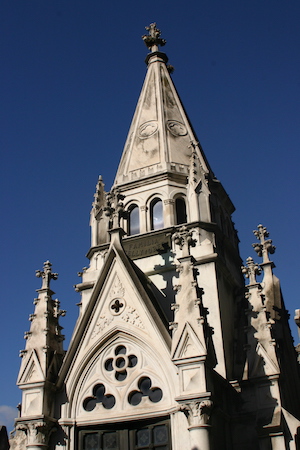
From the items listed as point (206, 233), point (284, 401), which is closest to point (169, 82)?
point (206, 233)

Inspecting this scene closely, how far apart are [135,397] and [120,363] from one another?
124cm

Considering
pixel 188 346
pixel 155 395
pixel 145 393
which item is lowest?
pixel 155 395

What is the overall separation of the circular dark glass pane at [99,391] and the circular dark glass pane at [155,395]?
1.65m

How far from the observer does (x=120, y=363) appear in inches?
742

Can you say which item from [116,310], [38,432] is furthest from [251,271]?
[38,432]

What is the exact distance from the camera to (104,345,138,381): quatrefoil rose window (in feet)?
60.8

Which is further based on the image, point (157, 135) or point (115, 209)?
point (157, 135)

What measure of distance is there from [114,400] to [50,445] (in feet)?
7.59

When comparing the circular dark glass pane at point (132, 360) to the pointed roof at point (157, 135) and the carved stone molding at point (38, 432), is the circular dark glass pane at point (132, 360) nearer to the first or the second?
the carved stone molding at point (38, 432)

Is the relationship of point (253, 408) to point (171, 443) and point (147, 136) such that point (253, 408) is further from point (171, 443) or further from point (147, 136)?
point (147, 136)

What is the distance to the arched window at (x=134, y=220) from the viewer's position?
26.0 metres

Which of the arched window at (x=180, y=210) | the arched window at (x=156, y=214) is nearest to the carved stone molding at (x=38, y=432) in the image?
the arched window at (x=156, y=214)

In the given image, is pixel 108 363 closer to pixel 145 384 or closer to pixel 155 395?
pixel 145 384

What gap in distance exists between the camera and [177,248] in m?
23.7
